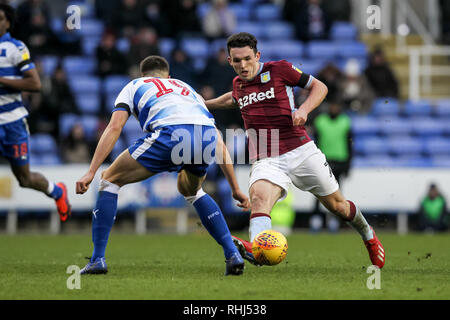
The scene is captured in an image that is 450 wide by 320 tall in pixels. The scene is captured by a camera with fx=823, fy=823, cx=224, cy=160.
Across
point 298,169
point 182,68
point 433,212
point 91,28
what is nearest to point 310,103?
point 298,169

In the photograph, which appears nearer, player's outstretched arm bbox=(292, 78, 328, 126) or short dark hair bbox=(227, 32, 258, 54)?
player's outstretched arm bbox=(292, 78, 328, 126)

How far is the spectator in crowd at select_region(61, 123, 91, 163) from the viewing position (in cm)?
1448

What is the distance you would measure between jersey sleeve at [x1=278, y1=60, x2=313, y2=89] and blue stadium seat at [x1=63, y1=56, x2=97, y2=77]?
10.5m

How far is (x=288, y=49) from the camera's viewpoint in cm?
1733

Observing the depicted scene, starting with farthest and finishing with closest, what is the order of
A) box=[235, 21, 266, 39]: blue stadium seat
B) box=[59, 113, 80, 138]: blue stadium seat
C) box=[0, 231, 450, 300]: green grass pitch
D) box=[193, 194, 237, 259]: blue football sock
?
Answer: box=[235, 21, 266, 39]: blue stadium seat, box=[59, 113, 80, 138]: blue stadium seat, box=[193, 194, 237, 259]: blue football sock, box=[0, 231, 450, 300]: green grass pitch

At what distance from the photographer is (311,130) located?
14281 millimetres

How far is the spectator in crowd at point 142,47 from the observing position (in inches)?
616

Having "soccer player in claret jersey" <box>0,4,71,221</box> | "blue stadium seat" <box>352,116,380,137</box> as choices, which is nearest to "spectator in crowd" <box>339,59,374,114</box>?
"blue stadium seat" <box>352,116,380,137</box>

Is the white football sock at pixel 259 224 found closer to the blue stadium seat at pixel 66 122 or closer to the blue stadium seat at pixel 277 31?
the blue stadium seat at pixel 66 122

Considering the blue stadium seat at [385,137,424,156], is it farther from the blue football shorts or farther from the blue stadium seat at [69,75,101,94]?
the blue football shorts

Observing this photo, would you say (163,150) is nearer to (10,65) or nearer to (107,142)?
(107,142)

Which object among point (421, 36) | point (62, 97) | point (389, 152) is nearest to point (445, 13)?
point (421, 36)

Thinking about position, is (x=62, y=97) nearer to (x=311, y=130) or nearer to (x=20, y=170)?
(x=311, y=130)
